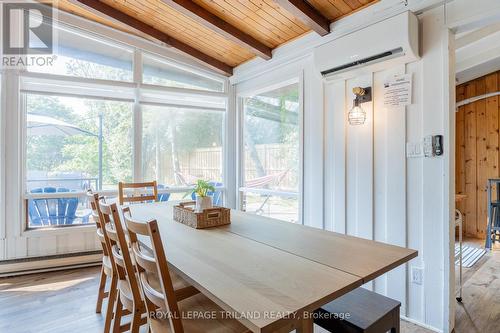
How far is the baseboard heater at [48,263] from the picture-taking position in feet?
9.95

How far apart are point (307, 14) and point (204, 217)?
1.90 metres

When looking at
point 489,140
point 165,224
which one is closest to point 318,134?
point 165,224

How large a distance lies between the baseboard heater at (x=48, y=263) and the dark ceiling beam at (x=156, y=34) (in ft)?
8.96

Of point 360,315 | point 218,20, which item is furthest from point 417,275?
point 218,20

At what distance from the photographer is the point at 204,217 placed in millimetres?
1799

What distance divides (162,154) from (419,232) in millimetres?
3083

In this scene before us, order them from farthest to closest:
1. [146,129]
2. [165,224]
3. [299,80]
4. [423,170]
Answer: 1. [146,129]
2. [299,80]
3. [423,170]
4. [165,224]

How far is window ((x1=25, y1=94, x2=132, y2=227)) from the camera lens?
3236mm

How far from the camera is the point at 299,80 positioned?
3109mm

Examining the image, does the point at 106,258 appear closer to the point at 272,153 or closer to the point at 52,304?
the point at 52,304

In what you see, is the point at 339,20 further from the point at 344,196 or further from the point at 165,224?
the point at 165,224

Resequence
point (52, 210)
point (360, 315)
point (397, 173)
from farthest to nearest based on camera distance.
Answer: point (52, 210) < point (397, 173) < point (360, 315)

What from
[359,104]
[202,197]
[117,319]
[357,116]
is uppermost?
[359,104]

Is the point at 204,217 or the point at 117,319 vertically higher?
the point at 204,217
